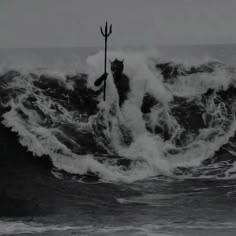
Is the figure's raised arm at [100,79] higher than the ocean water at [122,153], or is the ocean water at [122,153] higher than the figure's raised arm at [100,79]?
the figure's raised arm at [100,79]

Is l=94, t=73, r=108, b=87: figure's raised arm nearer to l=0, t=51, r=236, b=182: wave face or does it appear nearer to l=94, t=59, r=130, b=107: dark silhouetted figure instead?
l=94, t=59, r=130, b=107: dark silhouetted figure

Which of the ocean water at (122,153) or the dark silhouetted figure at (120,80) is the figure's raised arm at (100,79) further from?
the ocean water at (122,153)

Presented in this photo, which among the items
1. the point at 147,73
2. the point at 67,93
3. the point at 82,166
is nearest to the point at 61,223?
the point at 82,166

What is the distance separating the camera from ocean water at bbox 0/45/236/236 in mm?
11172

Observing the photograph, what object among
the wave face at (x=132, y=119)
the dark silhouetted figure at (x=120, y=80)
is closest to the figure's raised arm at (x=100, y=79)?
the dark silhouetted figure at (x=120, y=80)

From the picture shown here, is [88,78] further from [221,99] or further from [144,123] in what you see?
[221,99]

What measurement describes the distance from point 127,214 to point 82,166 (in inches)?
120

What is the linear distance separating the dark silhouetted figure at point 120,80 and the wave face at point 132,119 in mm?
197

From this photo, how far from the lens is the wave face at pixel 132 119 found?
14422mm

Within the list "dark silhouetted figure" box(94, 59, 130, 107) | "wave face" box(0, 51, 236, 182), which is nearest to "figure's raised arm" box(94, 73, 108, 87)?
"dark silhouetted figure" box(94, 59, 130, 107)

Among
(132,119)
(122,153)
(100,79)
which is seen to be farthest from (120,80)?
(122,153)

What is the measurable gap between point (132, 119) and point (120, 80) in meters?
1.93

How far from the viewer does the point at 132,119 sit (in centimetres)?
1644

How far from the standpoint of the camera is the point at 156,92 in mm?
17766
